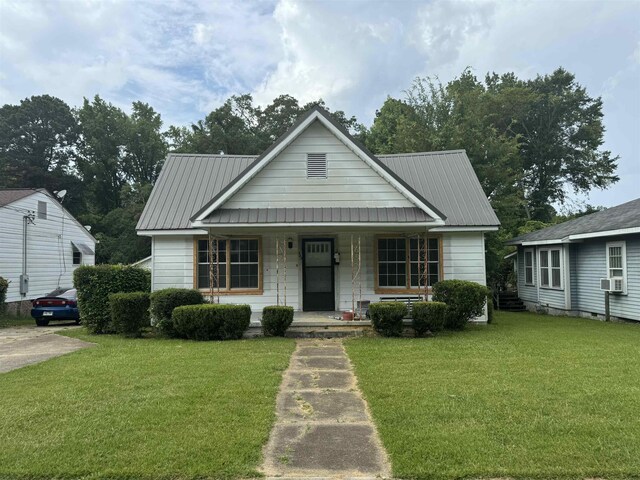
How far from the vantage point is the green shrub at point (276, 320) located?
10828 millimetres

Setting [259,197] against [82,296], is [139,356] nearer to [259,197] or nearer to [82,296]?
[82,296]

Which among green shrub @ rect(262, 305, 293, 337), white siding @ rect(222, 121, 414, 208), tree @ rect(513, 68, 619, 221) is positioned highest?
tree @ rect(513, 68, 619, 221)

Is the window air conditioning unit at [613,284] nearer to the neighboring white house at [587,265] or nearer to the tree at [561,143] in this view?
the neighboring white house at [587,265]

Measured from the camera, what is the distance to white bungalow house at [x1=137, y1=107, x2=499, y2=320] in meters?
12.4

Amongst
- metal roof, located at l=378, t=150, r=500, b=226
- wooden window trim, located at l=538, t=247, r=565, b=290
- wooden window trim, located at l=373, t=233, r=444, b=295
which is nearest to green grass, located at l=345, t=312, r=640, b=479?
wooden window trim, located at l=373, t=233, r=444, b=295

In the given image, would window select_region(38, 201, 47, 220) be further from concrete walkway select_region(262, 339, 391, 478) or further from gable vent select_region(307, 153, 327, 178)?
concrete walkway select_region(262, 339, 391, 478)

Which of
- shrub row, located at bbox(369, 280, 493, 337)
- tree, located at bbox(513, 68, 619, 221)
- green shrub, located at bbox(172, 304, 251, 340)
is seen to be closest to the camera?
green shrub, located at bbox(172, 304, 251, 340)

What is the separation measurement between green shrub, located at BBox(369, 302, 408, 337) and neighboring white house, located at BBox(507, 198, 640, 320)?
24.3 ft

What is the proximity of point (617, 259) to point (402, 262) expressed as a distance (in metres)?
6.92

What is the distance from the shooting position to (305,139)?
509 inches

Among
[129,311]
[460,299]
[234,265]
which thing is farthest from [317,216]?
→ [129,311]

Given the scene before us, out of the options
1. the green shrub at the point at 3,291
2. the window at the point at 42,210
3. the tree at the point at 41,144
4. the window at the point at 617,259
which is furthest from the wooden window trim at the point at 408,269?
the tree at the point at 41,144

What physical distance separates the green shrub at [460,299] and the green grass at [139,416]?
16.0 feet

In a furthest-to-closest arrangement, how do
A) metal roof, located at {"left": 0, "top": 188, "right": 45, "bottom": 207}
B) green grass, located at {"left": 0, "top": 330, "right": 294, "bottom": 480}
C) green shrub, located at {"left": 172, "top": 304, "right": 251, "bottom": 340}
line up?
metal roof, located at {"left": 0, "top": 188, "right": 45, "bottom": 207}
green shrub, located at {"left": 172, "top": 304, "right": 251, "bottom": 340}
green grass, located at {"left": 0, "top": 330, "right": 294, "bottom": 480}
